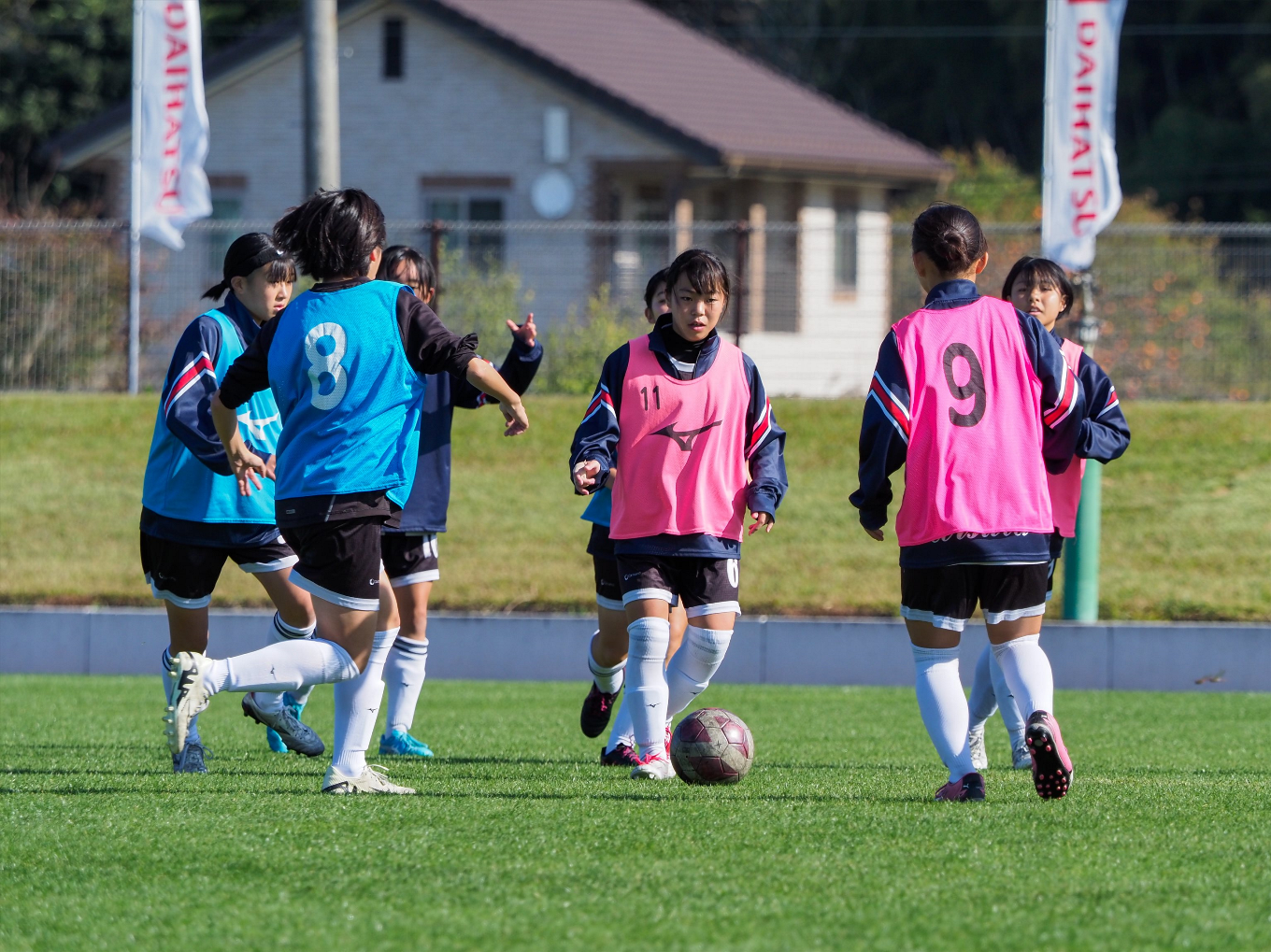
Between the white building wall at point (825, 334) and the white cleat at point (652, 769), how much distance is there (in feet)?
30.8

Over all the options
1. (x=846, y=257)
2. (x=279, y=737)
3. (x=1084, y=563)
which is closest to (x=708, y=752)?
(x=279, y=737)

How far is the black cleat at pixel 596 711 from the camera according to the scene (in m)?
6.65

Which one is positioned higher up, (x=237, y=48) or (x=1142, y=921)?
(x=237, y=48)

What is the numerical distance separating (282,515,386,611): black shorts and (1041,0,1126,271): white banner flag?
9.66 m

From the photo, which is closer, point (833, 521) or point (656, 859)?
point (656, 859)

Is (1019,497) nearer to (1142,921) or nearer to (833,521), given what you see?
(1142,921)

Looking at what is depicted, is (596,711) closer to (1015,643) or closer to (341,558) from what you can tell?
(341,558)

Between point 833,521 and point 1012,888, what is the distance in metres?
9.32

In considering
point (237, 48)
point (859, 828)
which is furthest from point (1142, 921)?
point (237, 48)

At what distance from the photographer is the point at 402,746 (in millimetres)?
6656

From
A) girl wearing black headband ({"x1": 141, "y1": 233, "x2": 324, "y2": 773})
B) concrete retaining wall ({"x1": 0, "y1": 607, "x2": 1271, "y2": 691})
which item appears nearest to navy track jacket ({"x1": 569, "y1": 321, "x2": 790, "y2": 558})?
girl wearing black headband ({"x1": 141, "y1": 233, "x2": 324, "y2": 773})

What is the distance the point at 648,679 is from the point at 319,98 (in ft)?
29.9

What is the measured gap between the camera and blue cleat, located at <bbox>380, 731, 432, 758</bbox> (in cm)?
A: 659

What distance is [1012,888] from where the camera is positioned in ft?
12.2
